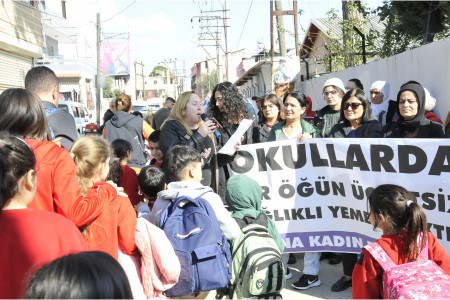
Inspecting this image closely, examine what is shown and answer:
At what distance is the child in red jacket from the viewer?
2.76 metres

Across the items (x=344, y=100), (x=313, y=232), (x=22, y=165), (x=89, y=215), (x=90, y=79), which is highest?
(x=90, y=79)

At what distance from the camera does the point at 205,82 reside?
294ft

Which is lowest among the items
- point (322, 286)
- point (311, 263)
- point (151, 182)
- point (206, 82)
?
point (322, 286)

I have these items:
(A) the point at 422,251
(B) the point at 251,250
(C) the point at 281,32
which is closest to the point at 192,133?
(B) the point at 251,250

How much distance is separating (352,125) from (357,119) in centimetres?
9

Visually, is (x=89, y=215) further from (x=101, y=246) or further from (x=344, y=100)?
(x=344, y=100)

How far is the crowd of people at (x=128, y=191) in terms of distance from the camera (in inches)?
72.4

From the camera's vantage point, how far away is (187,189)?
328 cm

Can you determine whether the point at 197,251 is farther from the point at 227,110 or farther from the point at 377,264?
the point at 227,110

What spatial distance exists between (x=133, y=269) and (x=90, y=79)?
4489cm

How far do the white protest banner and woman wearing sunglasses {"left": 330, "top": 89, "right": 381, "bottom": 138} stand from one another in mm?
332

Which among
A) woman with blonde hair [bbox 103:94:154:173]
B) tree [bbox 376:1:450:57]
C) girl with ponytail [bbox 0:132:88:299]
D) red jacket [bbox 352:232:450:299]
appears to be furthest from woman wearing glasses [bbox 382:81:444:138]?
tree [bbox 376:1:450:57]

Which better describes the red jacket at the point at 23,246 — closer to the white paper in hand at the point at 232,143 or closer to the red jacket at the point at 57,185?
the red jacket at the point at 57,185

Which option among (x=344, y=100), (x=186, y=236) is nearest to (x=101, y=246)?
(x=186, y=236)
